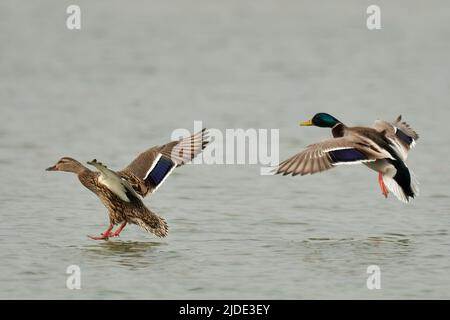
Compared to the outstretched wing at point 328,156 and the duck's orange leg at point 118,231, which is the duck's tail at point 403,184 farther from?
the duck's orange leg at point 118,231

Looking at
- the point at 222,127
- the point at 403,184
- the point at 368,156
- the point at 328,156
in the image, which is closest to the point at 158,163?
the point at 328,156

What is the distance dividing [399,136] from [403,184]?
108cm

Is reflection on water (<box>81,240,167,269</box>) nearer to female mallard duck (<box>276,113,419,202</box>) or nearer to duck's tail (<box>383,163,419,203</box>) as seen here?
female mallard duck (<box>276,113,419,202</box>)

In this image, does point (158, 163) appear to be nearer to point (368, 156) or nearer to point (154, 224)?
point (154, 224)

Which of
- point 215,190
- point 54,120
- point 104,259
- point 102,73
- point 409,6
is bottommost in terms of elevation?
point 104,259

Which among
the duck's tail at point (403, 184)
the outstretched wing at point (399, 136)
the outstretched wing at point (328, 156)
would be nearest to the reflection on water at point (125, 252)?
the outstretched wing at point (328, 156)

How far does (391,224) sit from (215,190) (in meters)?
2.05

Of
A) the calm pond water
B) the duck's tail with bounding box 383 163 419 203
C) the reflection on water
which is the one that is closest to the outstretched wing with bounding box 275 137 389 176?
the duck's tail with bounding box 383 163 419 203

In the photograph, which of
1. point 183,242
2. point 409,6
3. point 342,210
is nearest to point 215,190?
Answer: point 342,210

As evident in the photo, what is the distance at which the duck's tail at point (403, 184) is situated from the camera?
10.7 metres

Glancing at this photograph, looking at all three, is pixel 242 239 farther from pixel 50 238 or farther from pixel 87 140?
pixel 87 140

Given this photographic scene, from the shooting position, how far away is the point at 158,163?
10.3 metres

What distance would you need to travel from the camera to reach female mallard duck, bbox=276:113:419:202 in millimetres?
10258

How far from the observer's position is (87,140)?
14141 millimetres
